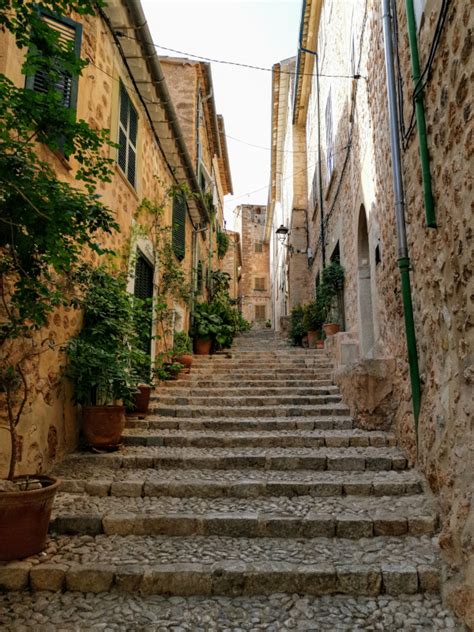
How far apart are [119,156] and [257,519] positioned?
469 centimetres

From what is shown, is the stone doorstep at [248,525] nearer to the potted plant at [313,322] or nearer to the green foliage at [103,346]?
the green foliage at [103,346]

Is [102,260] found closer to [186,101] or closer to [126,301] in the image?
[126,301]

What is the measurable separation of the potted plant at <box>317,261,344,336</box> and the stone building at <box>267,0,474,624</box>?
27 centimetres

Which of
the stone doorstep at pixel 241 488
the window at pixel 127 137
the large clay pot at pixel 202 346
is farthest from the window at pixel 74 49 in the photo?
the large clay pot at pixel 202 346

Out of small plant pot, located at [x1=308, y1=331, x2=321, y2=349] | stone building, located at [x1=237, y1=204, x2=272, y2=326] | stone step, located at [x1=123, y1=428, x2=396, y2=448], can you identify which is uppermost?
stone building, located at [x1=237, y1=204, x2=272, y2=326]

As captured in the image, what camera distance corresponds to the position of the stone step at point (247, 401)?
5.85 meters

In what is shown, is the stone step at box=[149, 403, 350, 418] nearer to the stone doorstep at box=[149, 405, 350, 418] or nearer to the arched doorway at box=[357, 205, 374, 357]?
the stone doorstep at box=[149, 405, 350, 418]

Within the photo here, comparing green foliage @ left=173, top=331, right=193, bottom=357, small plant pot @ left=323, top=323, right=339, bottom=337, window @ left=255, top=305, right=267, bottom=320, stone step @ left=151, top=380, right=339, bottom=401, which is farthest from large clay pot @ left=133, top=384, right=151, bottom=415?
window @ left=255, top=305, right=267, bottom=320

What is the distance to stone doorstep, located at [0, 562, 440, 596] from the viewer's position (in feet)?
7.87

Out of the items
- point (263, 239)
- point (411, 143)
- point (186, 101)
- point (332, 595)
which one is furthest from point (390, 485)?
point (263, 239)

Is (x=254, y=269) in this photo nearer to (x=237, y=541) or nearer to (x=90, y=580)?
(x=237, y=541)

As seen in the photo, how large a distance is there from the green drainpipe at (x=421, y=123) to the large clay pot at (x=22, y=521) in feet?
10.8

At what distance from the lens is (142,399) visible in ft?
17.6

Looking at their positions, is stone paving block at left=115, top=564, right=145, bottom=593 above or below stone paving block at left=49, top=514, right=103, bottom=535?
below
